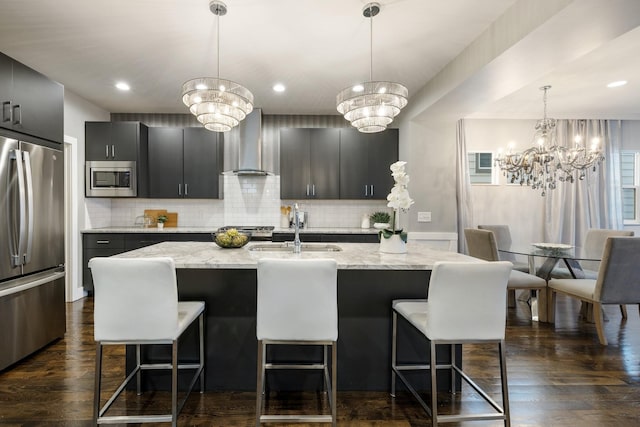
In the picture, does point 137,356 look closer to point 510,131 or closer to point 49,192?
point 49,192

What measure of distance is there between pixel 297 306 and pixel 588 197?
18.1ft

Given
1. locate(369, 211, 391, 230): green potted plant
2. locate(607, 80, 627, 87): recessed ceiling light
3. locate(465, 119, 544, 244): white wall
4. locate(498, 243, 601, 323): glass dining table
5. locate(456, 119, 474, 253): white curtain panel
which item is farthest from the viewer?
locate(465, 119, 544, 244): white wall

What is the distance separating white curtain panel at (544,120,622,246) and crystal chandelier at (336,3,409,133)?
410 centimetres

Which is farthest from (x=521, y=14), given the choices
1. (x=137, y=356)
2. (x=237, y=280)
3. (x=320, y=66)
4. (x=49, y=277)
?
(x=49, y=277)

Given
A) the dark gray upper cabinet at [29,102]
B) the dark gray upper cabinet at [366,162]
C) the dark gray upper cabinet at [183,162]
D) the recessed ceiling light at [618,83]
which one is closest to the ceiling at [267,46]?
the recessed ceiling light at [618,83]

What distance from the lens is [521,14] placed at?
218 cm

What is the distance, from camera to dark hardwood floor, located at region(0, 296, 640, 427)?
74.8 inches

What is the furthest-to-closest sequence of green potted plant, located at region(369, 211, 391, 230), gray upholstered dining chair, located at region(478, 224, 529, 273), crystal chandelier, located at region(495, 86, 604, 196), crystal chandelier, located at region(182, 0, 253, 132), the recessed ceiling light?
green potted plant, located at region(369, 211, 391, 230)
gray upholstered dining chair, located at region(478, 224, 529, 273)
crystal chandelier, located at region(495, 86, 604, 196)
the recessed ceiling light
crystal chandelier, located at region(182, 0, 253, 132)

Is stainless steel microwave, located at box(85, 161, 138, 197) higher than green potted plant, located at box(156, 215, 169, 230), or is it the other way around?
stainless steel microwave, located at box(85, 161, 138, 197)

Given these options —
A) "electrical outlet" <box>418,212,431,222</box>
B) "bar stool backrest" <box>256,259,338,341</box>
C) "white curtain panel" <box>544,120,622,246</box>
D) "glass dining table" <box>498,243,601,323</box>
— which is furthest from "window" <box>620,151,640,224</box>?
"bar stool backrest" <box>256,259,338,341</box>

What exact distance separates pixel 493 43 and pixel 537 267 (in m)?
2.80

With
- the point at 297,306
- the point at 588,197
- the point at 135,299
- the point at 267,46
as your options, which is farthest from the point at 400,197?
the point at 588,197

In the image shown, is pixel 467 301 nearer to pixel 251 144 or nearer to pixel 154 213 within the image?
pixel 251 144

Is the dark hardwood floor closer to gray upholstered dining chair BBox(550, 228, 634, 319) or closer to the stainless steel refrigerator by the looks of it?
the stainless steel refrigerator
